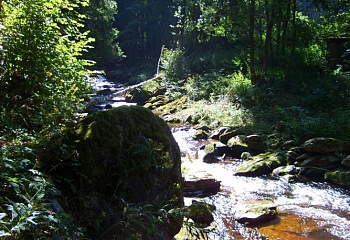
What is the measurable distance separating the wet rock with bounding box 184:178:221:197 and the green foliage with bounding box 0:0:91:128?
4.43m

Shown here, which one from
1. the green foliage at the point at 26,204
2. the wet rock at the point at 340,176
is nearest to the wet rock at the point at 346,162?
the wet rock at the point at 340,176

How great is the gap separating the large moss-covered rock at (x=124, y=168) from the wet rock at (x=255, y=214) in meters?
2.59

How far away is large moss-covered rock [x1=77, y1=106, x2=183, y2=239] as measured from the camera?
3.55 meters

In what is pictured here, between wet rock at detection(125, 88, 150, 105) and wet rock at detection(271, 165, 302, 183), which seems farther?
wet rock at detection(125, 88, 150, 105)

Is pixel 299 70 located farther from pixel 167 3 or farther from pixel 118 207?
pixel 167 3

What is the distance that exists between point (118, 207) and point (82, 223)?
1.82 ft

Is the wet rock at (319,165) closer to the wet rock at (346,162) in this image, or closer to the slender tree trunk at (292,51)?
the wet rock at (346,162)

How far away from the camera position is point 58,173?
134 inches

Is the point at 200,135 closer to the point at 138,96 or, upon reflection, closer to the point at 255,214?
the point at 255,214

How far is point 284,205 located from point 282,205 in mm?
47

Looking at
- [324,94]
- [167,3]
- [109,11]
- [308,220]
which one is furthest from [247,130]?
[167,3]

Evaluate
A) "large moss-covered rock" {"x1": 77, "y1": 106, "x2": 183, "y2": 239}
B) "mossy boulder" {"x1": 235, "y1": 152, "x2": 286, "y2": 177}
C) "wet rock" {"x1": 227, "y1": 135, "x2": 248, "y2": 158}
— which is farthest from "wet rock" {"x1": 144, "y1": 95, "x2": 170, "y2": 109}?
"large moss-covered rock" {"x1": 77, "y1": 106, "x2": 183, "y2": 239}

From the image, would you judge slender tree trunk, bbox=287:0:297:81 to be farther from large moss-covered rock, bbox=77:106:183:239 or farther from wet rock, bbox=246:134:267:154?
large moss-covered rock, bbox=77:106:183:239

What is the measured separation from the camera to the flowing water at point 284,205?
6.41 meters
